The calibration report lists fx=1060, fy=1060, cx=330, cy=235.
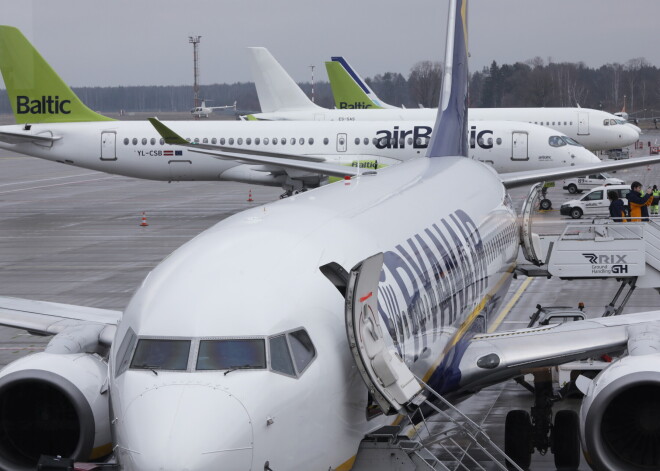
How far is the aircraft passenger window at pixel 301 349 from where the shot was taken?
907 centimetres

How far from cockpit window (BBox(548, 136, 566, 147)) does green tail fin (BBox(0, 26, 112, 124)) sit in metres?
22.2

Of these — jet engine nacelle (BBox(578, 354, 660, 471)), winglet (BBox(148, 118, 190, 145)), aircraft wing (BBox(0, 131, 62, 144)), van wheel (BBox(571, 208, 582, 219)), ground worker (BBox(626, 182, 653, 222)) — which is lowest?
van wheel (BBox(571, 208, 582, 219))

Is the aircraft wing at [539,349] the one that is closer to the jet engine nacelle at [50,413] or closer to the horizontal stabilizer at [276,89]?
the jet engine nacelle at [50,413]

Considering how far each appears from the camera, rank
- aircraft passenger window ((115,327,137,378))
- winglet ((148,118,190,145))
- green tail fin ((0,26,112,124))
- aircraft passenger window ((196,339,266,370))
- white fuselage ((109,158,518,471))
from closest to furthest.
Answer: white fuselage ((109,158,518,471)), aircraft passenger window ((196,339,266,370)), aircraft passenger window ((115,327,137,378)), winglet ((148,118,190,145)), green tail fin ((0,26,112,124))

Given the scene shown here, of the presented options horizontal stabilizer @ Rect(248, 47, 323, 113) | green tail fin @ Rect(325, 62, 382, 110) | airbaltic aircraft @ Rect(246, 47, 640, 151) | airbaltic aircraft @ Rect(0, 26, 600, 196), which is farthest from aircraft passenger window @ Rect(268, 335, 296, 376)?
green tail fin @ Rect(325, 62, 382, 110)

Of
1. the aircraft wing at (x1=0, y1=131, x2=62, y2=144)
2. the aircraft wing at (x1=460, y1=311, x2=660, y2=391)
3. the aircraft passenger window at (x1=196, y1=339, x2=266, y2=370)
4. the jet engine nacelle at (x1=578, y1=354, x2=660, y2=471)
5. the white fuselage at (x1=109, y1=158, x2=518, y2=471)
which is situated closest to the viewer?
the white fuselage at (x1=109, y1=158, x2=518, y2=471)

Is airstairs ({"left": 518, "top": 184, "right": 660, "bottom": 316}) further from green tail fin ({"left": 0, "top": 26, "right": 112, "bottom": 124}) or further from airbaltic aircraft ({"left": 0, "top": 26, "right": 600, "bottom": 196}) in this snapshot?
green tail fin ({"left": 0, "top": 26, "right": 112, "bottom": 124})

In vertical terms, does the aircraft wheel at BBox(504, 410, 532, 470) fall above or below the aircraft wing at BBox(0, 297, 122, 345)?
below

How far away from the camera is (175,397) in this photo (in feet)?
27.7

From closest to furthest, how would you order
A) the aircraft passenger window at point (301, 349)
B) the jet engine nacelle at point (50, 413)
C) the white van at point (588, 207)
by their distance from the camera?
the aircraft passenger window at point (301, 349), the jet engine nacelle at point (50, 413), the white van at point (588, 207)

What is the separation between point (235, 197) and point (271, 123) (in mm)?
8432

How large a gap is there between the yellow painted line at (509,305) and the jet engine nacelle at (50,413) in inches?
491

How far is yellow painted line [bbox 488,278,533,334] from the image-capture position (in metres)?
24.5

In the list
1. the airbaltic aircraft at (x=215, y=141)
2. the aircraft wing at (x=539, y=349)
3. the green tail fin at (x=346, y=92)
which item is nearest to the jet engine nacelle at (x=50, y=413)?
the aircraft wing at (x=539, y=349)
